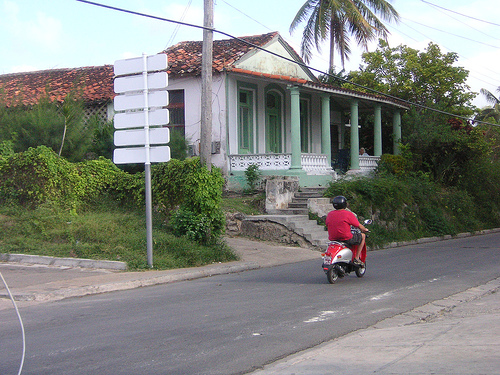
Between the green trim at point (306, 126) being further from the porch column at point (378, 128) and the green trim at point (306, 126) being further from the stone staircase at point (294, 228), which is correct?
the stone staircase at point (294, 228)

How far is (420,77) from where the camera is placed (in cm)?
3134

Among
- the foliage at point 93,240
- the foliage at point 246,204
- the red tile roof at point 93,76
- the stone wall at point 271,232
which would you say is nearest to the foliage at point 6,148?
the foliage at point 93,240

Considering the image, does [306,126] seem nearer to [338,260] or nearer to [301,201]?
[301,201]

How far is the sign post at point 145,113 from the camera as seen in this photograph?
12.4 metres

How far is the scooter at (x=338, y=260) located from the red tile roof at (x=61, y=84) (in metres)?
13.3

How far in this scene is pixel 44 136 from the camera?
56.0 feet

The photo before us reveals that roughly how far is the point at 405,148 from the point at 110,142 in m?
13.6

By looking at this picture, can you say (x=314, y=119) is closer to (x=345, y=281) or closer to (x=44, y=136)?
(x=44, y=136)

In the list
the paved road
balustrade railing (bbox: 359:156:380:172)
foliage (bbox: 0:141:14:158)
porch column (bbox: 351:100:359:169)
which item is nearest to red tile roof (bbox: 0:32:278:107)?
foliage (bbox: 0:141:14:158)

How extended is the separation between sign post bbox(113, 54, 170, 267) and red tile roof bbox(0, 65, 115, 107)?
8.40 m

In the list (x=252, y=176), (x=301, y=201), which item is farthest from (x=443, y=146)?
(x=252, y=176)

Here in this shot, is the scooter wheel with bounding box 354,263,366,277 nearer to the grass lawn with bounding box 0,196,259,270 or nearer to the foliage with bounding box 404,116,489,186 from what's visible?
the grass lawn with bounding box 0,196,259,270

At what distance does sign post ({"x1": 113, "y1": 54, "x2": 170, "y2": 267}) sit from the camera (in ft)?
40.8

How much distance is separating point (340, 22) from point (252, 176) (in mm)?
14141
